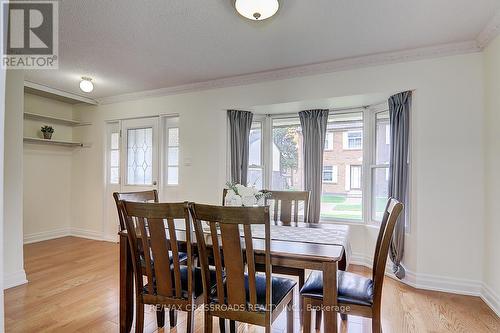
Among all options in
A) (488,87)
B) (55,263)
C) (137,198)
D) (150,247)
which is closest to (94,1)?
(137,198)

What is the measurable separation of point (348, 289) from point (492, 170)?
1870 millimetres

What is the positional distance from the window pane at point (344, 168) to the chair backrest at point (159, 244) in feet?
8.63

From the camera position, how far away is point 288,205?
2736mm

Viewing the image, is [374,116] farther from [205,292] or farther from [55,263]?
[55,263]

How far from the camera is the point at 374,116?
3.56 metres

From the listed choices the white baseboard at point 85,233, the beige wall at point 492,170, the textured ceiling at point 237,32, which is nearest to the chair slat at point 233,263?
the textured ceiling at point 237,32

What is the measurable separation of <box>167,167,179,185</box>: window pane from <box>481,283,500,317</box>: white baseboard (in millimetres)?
3815

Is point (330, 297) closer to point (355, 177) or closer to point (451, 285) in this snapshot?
point (451, 285)

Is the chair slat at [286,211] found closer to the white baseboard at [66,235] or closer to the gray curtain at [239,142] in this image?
the gray curtain at [239,142]

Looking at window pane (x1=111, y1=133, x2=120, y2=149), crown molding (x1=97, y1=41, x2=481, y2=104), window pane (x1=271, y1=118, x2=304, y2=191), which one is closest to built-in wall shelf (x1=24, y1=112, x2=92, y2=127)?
window pane (x1=111, y1=133, x2=120, y2=149)

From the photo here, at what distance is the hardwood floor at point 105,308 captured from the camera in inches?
83.0

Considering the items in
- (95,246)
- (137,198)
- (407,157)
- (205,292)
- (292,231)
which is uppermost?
(407,157)

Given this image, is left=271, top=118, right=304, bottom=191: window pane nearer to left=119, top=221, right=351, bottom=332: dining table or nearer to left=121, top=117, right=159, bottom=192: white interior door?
left=119, top=221, right=351, bottom=332: dining table

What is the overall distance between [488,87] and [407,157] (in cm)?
91
